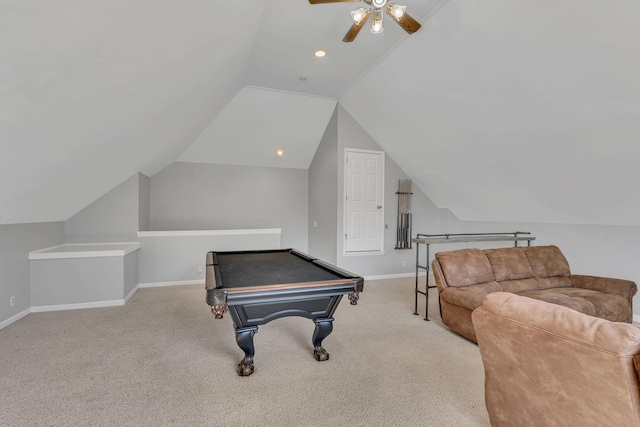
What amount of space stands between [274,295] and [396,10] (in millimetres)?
2429

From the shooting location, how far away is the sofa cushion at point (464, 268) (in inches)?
126

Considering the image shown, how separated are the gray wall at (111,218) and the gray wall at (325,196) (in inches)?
126

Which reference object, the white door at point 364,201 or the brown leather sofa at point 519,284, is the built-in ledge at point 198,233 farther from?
the brown leather sofa at point 519,284

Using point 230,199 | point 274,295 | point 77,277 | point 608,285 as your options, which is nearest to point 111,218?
point 77,277


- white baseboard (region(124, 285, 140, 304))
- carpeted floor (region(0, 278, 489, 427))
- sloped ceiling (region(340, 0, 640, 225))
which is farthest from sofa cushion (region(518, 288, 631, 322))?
white baseboard (region(124, 285, 140, 304))

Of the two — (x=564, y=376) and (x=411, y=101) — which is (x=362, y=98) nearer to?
(x=411, y=101)

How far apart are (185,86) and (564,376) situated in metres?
3.65

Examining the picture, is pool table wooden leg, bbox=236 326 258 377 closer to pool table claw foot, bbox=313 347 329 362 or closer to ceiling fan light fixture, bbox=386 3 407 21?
pool table claw foot, bbox=313 347 329 362

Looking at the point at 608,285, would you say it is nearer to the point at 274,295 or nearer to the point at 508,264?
the point at 508,264

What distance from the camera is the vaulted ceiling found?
1794 millimetres

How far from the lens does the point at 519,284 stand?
10.9 feet

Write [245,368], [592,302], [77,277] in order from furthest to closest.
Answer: [77,277] → [592,302] → [245,368]

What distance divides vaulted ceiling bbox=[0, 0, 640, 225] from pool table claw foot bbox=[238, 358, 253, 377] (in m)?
2.19

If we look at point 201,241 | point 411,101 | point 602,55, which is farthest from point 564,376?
point 201,241
